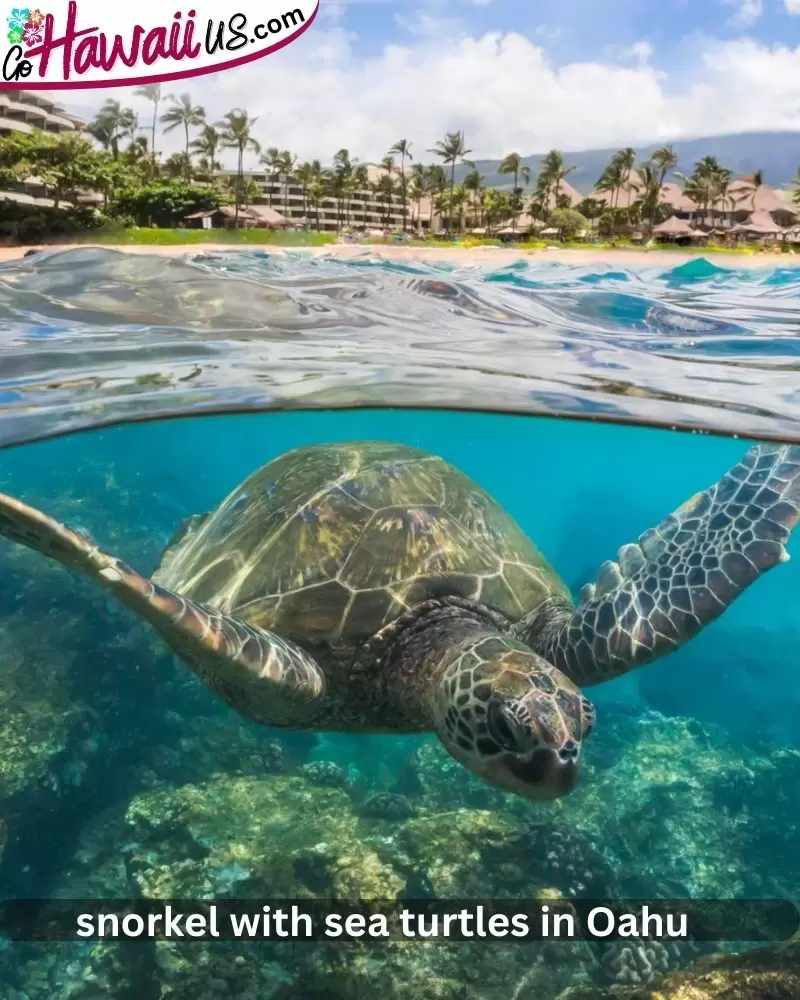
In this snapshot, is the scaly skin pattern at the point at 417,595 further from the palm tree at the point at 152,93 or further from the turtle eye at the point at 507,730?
the palm tree at the point at 152,93

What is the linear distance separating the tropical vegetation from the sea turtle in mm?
2874

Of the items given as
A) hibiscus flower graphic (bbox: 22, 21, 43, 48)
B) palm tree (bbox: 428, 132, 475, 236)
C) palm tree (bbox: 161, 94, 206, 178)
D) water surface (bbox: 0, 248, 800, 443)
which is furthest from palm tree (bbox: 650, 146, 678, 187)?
hibiscus flower graphic (bbox: 22, 21, 43, 48)

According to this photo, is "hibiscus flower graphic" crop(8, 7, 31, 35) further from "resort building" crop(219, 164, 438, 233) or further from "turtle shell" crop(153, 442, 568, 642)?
"turtle shell" crop(153, 442, 568, 642)

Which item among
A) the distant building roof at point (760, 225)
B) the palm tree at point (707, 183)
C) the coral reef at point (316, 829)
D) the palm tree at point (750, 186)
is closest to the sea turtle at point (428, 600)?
the coral reef at point (316, 829)

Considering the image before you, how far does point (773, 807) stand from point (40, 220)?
386 inches

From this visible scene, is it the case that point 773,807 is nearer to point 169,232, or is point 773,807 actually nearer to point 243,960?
point 243,960

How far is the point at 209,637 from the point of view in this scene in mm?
3633

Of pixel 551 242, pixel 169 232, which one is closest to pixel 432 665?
pixel 169 232

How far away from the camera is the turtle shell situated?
4781 millimetres

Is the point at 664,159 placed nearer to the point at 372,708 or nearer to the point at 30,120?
the point at 30,120

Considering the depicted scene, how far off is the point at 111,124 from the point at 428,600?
15.1ft

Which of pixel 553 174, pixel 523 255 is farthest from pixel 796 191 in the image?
pixel 523 255

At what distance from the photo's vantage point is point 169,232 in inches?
295

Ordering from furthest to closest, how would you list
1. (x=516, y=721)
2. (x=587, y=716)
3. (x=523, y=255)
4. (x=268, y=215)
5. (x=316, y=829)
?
(x=523, y=255) < (x=268, y=215) < (x=316, y=829) < (x=587, y=716) < (x=516, y=721)
